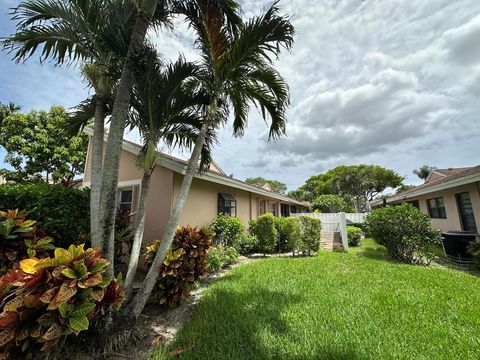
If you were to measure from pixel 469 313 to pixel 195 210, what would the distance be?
725 cm

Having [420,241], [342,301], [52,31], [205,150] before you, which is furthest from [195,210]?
[420,241]

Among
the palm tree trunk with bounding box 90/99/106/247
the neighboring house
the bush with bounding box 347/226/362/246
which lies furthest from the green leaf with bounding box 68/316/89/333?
the bush with bounding box 347/226/362/246

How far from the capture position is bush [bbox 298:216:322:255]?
365 inches

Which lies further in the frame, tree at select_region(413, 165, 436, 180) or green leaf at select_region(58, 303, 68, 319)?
tree at select_region(413, 165, 436, 180)

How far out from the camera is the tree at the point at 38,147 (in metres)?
14.9

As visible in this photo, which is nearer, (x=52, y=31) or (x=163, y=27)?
(x=52, y=31)

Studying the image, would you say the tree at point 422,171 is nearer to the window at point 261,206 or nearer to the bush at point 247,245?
the window at point 261,206

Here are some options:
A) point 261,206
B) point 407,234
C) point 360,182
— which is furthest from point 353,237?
point 360,182

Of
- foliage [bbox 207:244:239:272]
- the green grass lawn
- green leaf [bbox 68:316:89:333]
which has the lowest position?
the green grass lawn

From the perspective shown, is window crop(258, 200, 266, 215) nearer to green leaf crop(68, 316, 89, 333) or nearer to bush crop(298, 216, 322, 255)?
bush crop(298, 216, 322, 255)

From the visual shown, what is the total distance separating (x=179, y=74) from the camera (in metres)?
4.27

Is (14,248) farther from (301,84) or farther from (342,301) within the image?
(301,84)

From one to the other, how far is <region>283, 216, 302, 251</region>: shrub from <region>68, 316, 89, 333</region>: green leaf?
841 cm

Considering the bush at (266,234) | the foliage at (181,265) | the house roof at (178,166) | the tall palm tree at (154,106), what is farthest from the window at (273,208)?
the tall palm tree at (154,106)
